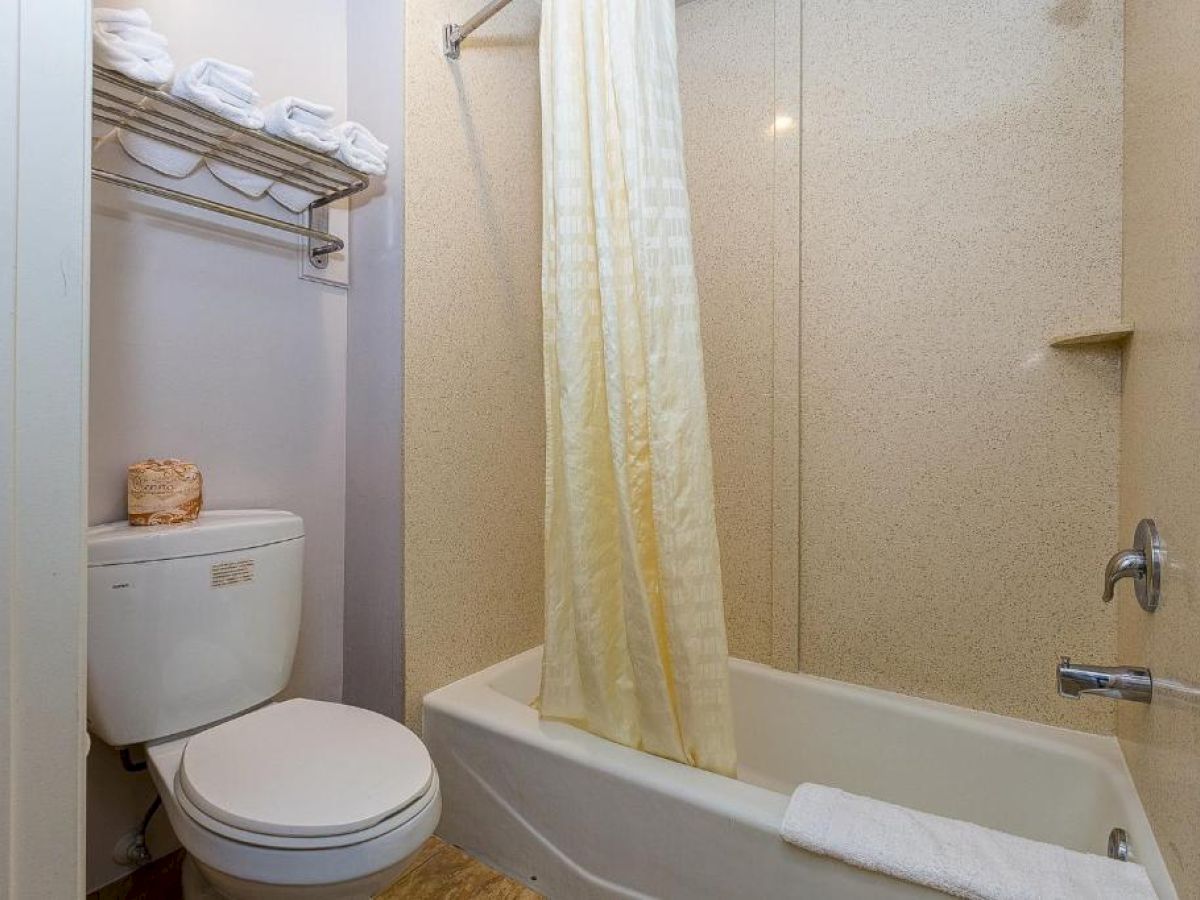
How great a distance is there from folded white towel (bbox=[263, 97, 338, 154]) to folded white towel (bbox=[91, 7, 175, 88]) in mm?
183

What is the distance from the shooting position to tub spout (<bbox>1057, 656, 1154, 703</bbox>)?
3.34 ft

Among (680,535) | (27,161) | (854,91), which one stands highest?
(854,91)

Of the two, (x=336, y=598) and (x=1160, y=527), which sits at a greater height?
(x=1160, y=527)

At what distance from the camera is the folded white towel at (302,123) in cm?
129

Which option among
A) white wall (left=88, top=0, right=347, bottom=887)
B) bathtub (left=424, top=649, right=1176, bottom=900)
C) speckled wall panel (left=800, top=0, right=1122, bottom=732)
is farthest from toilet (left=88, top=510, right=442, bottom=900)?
speckled wall panel (left=800, top=0, right=1122, bottom=732)

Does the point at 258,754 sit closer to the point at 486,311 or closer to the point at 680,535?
the point at 680,535

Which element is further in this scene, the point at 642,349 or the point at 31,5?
the point at 642,349

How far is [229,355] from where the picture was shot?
1460 millimetres

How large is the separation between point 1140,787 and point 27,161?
1.88 m

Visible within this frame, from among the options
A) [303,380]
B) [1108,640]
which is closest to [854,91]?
[1108,640]

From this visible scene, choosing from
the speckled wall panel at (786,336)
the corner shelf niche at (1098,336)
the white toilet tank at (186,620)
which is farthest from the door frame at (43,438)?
the corner shelf niche at (1098,336)

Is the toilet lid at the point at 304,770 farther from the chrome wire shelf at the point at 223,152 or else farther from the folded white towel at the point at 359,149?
the folded white towel at the point at 359,149

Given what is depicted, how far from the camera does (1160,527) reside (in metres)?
1.00

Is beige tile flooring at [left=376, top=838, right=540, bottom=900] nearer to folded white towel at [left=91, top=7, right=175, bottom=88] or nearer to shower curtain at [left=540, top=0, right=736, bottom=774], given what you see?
shower curtain at [left=540, top=0, right=736, bottom=774]
